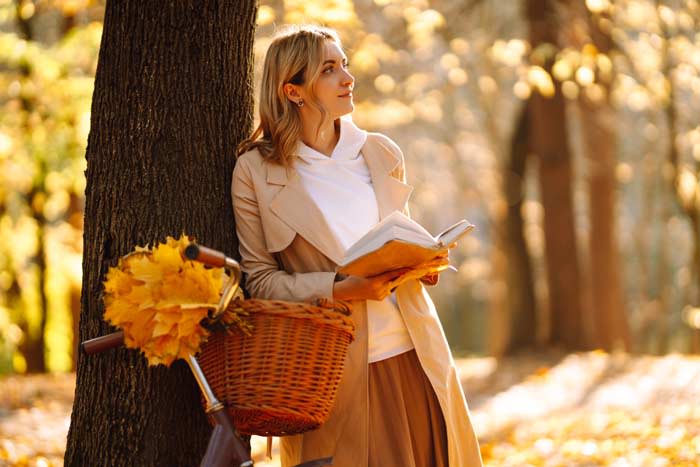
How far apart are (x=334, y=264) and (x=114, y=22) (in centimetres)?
128

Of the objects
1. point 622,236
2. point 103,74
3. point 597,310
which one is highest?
point 622,236

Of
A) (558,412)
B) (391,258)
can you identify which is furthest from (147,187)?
(558,412)

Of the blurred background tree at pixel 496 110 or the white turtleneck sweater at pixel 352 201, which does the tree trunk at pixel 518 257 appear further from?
the white turtleneck sweater at pixel 352 201

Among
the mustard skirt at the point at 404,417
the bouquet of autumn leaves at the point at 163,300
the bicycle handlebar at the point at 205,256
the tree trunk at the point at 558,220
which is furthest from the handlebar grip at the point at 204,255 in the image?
the tree trunk at the point at 558,220

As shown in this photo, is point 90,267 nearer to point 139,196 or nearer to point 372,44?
point 139,196

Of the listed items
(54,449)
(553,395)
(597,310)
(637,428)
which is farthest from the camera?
(597,310)

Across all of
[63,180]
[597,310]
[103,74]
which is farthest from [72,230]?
[103,74]

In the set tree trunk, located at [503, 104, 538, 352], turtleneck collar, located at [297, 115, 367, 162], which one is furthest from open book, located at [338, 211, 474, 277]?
tree trunk, located at [503, 104, 538, 352]

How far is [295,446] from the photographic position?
3779 millimetres

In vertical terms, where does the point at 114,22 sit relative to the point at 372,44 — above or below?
below

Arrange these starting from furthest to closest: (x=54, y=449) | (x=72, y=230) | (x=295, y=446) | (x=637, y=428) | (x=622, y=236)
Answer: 1. (x=622, y=236)
2. (x=72, y=230)
3. (x=637, y=428)
4. (x=54, y=449)
5. (x=295, y=446)

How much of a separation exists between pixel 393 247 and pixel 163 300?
2.49 feet

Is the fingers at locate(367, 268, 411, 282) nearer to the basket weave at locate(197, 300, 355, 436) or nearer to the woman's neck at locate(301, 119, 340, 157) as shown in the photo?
the basket weave at locate(197, 300, 355, 436)

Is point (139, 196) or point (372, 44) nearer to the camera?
point (139, 196)
